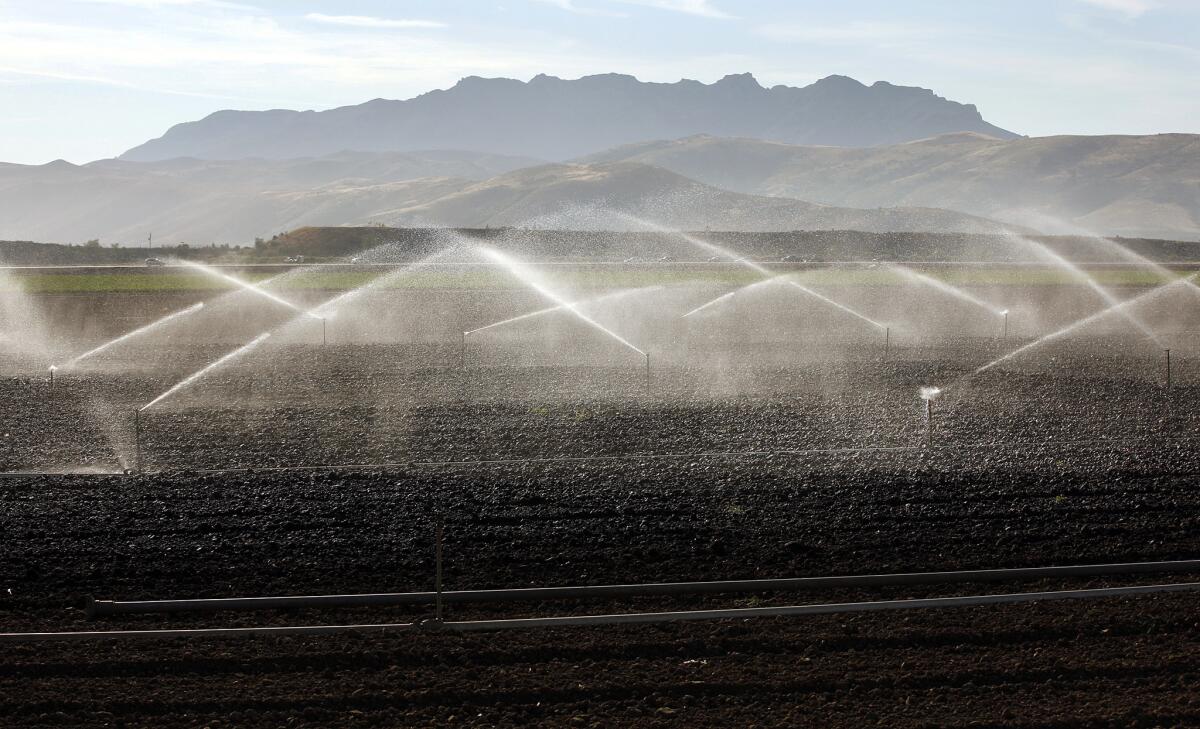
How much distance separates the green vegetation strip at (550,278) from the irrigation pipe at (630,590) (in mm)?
47546

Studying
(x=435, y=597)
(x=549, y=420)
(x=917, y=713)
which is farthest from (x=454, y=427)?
(x=917, y=713)

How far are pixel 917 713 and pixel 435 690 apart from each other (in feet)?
12.8

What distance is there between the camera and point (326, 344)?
38.8 m

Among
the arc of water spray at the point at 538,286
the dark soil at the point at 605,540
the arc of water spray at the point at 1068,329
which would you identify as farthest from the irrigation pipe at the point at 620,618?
the arc of water spray at the point at 538,286

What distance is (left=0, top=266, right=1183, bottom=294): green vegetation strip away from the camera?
59.4 metres

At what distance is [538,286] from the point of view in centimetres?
6366

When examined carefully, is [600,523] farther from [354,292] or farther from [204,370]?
[354,292]

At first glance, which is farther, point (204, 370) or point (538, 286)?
point (538, 286)

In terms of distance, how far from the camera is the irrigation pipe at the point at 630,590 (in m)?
11.7

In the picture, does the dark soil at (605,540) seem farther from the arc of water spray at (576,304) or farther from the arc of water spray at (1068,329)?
the arc of water spray at (576,304)

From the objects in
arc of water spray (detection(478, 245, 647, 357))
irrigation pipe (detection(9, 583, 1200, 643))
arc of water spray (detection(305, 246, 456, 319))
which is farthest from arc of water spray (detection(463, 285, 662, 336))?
irrigation pipe (detection(9, 583, 1200, 643))

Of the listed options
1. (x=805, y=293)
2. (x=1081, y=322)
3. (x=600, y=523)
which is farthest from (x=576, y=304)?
(x=600, y=523)

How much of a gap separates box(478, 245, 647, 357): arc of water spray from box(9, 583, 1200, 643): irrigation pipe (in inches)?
960

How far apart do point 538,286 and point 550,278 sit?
481 cm
